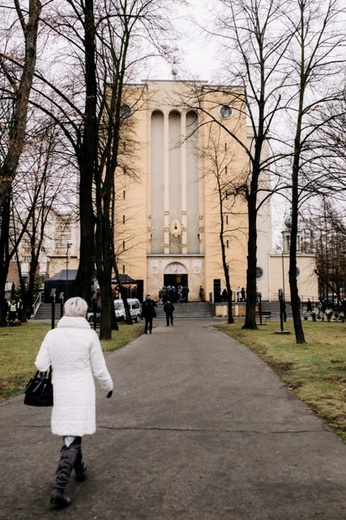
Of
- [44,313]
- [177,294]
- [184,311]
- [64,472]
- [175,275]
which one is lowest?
[64,472]

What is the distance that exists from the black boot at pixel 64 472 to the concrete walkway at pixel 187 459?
9 cm

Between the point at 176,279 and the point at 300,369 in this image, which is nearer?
the point at 300,369

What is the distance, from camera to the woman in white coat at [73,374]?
4.07 metres

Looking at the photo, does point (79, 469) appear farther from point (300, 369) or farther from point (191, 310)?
point (191, 310)

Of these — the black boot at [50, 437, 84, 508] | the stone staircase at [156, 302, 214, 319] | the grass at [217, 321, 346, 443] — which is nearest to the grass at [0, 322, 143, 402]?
the black boot at [50, 437, 84, 508]

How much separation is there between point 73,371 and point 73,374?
0.03 meters

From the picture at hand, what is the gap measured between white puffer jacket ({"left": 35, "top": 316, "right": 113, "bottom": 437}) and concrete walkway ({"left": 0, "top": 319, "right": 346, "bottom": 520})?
0.56m

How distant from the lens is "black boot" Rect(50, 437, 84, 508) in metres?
3.68

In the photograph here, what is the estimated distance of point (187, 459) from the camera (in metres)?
4.75

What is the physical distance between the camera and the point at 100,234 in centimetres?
2077

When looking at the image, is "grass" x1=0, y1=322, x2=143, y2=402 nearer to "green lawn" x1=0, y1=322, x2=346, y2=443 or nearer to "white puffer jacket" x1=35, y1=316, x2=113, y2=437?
"green lawn" x1=0, y1=322, x2=346, y2=443

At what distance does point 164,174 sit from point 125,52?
36.1 meters

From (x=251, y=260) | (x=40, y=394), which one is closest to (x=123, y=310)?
(x=251, y=260)

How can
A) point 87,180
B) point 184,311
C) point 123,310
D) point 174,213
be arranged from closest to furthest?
1. point 87,180
2. point 123,310
3. point 184,311
4. point 174,213
